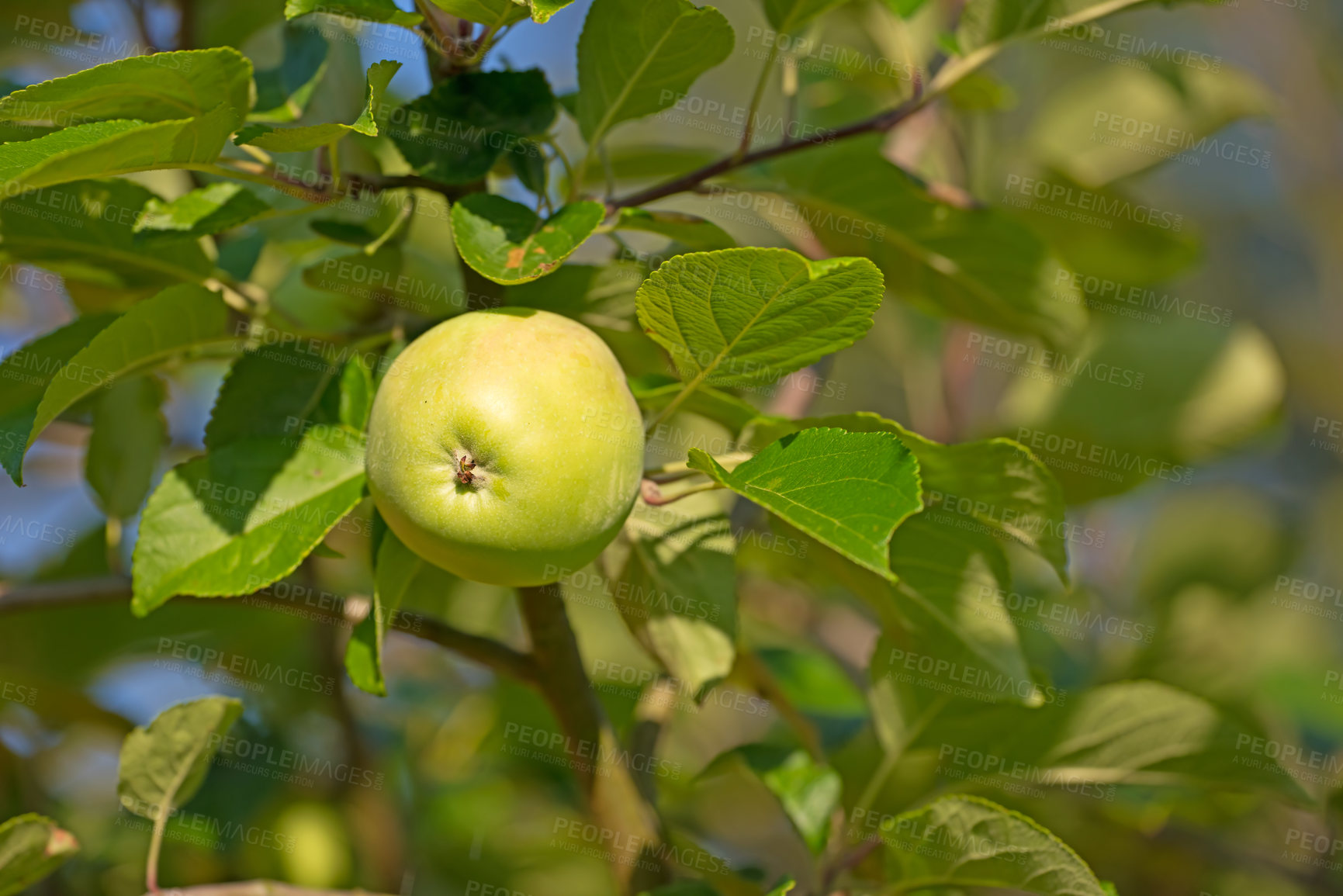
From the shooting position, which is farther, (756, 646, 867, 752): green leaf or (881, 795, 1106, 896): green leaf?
(756, 646, 867, 752): green leaf

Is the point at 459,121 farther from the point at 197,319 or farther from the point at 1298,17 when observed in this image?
the point at 1298,17

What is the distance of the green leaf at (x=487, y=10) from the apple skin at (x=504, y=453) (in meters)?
0.20

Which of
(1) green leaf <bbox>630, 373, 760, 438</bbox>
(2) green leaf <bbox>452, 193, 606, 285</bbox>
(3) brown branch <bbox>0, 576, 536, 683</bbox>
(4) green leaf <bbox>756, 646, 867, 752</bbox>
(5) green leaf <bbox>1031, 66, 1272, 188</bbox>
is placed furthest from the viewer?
(5) green leaf <bbox>1031, 66, 1272, 188</bbox>

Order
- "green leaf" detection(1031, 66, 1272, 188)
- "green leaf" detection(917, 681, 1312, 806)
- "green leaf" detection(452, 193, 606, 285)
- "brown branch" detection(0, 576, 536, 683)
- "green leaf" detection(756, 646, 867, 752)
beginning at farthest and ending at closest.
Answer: "green leaf" detection(1031, 66, 1272, 188)
"green leaf" detection(756, 646, 867, 752)
"green leaf" detection(917, 681, 1312, 806)
"brown branch" detection(0, 576, 536, 683)
"green leaf" detection(452, 193, 606, 285)

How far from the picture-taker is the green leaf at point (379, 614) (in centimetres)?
72

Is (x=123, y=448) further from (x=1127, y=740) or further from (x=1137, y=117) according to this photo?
(x=1137, y=117)

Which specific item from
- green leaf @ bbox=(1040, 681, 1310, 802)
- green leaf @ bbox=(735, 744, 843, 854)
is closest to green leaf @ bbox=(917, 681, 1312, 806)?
green leaf @ bbox=(1040, 681, 1310, 802)

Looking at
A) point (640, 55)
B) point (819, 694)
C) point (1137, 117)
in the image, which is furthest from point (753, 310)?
point (1137, 117)

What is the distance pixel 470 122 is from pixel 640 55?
5.5 inches

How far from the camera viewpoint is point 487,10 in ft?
2.31

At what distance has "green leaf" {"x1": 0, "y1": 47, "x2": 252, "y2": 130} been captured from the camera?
25.9 inches

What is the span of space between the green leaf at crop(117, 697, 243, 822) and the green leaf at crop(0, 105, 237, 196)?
0.46 meters

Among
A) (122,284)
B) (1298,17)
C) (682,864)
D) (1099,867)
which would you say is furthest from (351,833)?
(1298,17)

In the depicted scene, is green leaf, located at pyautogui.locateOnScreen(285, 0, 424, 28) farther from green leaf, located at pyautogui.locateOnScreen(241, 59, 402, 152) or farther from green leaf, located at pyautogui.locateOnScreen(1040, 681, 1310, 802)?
green leaf, located at pyautogui.locateOnScreen(1040, 681, 1310, 802)
